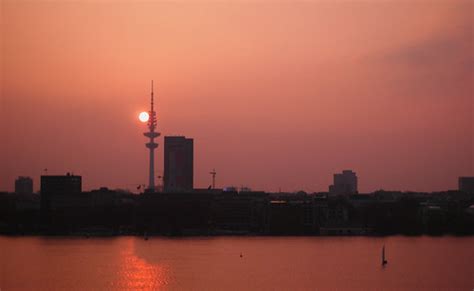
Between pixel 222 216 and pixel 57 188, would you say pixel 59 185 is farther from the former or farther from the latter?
pixel 222 216

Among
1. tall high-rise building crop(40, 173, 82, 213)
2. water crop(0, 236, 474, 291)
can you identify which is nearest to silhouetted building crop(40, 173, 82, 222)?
tall high-rise building crop(40, 173, 82, 213)

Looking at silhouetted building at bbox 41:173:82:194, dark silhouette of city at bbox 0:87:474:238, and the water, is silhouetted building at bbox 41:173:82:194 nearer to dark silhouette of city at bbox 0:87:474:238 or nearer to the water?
dark silhouette of city at bbox 0:87:474:238

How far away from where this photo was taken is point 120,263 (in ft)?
151

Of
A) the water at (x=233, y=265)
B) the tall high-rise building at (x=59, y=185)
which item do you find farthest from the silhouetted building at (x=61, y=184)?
the water at (x=233, y=265)

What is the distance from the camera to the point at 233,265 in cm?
4500

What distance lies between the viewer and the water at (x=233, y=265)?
38781 mm

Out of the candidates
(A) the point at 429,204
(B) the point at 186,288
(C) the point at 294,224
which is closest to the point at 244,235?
(C) the point at 294,224

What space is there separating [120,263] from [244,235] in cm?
2677

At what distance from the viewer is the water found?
38.8 m

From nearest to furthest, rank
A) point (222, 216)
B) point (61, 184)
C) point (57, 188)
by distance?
1. point (222, 216)
2. point (57, 188)
3. point (61, 184)

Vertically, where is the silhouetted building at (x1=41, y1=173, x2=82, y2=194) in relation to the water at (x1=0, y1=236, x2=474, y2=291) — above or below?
above

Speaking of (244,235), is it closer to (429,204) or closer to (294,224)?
(294,224)

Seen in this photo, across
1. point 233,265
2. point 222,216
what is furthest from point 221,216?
point 233,265

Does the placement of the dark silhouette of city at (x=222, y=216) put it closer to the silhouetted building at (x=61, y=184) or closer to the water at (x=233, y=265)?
the silhouetted building at (x=61, y=184)
